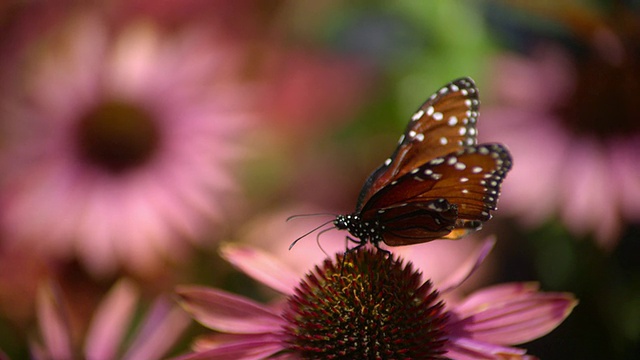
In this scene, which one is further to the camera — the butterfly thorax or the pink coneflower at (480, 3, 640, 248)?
the pink coneflower at (480, 3, 640, 248)

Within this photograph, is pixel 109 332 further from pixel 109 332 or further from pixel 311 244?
Answer: pixel 311 244

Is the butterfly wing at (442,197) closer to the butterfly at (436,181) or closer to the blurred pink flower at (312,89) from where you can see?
the butterfly at (436,181)

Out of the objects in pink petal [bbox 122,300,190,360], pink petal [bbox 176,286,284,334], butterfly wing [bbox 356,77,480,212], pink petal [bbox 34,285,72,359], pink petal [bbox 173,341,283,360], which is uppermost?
butterfly wing [bbox 356,77,480,212]

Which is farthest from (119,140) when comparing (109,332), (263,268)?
(263,268)

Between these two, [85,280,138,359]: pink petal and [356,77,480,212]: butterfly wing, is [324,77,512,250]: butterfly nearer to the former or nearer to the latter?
[356,77,480,212]: butterfly wing

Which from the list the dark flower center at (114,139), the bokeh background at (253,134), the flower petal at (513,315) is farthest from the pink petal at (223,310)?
the dark flower center at (114,139)

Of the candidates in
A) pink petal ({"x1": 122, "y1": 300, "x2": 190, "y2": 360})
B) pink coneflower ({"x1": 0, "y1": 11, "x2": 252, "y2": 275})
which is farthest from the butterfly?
pink coneflower ({"x1": 0, "y1": 11, "x2": 252, "y2": 275})

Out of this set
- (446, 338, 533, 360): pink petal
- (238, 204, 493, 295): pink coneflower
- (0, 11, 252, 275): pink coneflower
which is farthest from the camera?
(0, 11, 252, 275): pink coneflower
